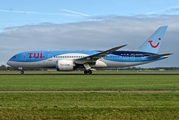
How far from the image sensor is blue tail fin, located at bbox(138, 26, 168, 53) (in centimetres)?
5678

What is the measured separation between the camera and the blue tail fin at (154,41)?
56.8m

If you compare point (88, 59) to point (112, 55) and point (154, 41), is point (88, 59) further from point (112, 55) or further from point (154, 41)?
point (154, 41)

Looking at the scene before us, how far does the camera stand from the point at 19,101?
1670 centimetres

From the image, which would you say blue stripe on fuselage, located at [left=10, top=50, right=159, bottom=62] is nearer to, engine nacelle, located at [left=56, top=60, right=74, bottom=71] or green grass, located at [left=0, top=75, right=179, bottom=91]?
engine nacelle, located at [left=56, top=60, right=74, bottom=71]

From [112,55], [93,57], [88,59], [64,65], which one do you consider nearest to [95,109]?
[64,65]

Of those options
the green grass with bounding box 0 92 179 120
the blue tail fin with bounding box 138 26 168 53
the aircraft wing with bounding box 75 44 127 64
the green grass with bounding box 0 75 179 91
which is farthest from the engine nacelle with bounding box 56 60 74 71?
the green grass with bounding box 0 92 179 120

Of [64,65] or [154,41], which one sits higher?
[154,41]

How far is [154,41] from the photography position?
57594mm

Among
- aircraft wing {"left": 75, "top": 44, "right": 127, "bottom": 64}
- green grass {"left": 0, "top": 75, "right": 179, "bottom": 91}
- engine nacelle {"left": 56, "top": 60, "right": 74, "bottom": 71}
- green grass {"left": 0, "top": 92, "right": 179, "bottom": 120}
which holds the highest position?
aircraft wing {"left": 75, "top": 44, "right": 127, "bottom": 64}

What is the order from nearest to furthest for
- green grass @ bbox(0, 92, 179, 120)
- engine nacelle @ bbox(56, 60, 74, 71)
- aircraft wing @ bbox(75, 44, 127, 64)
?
green grass @ bbox(0, 92, 179, 120)
aircraft wing @ bbox(75, 44, 127, 64)
engine nacelle @ bbox(56, 60, 74, 71)

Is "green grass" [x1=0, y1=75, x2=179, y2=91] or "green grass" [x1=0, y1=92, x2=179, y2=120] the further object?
"green grass" [x1=0, y1=75, x2=179, y2=91]

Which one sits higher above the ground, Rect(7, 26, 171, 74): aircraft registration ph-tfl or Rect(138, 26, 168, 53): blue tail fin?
Rect(138, 26, 168, 53): blue tail fin

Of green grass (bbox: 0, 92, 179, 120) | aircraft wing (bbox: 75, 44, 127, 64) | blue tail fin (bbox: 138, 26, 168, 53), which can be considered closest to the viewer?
green grass (bbox: 0, 92, 179, 120)

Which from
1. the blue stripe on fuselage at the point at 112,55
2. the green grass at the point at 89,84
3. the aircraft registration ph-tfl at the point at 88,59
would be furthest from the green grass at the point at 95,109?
the blue stripe on fuselage at the point at 112,55
